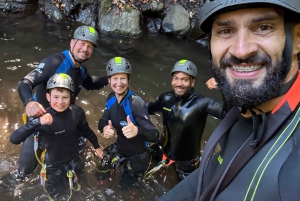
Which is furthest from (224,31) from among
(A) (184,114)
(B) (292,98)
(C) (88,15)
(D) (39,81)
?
(C) (88,15)

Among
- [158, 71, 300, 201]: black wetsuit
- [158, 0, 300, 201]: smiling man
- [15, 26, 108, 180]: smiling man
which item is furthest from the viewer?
[15, 26, 108, 180]: smiling man

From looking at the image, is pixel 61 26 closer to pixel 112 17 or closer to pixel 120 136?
pixel 112 17

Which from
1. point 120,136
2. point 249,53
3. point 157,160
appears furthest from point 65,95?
point 249,53

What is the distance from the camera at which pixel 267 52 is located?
5.03 ft

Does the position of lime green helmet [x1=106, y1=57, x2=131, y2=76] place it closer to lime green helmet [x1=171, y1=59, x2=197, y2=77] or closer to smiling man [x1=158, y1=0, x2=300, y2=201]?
lime green helmet [x1=171, y1=59, x2=197, y2=77]

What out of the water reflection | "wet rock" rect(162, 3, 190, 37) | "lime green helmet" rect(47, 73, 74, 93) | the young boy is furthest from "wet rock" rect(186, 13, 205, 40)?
"lime green helmet" rect(47, 73, 74, 93)

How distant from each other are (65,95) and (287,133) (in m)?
3.30

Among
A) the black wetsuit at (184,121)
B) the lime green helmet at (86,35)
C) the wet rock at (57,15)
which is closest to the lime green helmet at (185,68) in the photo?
the black wetsuit at (184,121)

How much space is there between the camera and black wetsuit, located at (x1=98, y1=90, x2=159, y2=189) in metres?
4.21

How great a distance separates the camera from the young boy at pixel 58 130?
3893mm

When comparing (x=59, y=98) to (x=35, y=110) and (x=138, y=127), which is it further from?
(x=138, y=127)

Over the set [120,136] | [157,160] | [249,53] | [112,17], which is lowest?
[157,160]

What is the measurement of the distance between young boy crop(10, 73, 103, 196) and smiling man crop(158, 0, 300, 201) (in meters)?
2.80

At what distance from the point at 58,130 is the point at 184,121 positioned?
1.91 m
